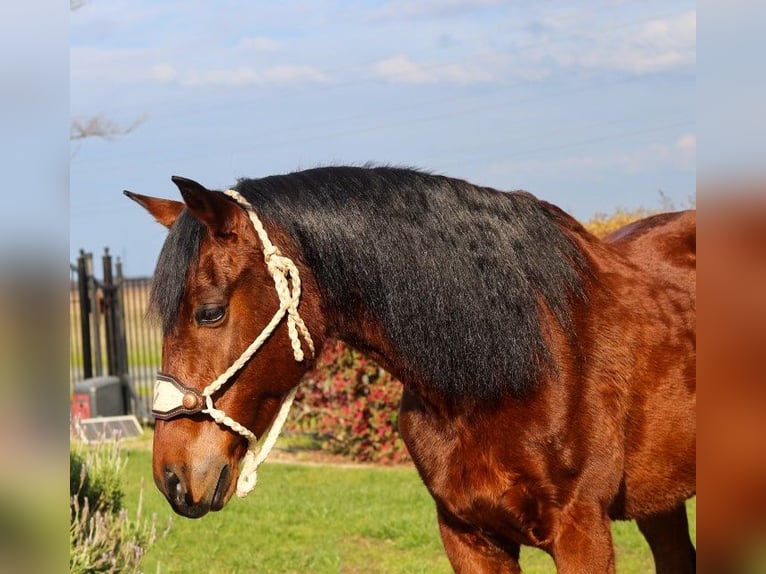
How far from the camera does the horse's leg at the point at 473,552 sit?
3174 millimetres

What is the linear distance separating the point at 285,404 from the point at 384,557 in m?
3.44

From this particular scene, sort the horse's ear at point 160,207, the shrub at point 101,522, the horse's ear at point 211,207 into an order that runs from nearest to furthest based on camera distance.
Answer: the horse's ear at point 211,207, the horse's ear at point 160,207, the shrub at point 101,522

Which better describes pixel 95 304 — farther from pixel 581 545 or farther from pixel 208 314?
pixel 581 545

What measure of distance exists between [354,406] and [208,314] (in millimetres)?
6953

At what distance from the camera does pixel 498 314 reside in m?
2.85

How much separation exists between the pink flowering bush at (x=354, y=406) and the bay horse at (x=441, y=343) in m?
5.97

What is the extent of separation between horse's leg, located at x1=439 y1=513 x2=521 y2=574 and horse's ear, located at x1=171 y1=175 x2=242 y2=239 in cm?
134

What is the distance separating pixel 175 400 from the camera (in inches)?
99.3

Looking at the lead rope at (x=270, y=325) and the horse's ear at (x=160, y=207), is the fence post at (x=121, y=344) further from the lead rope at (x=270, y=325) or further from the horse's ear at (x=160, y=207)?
the lead rope at (x=270, y=325)

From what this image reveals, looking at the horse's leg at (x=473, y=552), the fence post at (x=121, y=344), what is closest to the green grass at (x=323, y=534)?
the horse's leg at (x=473, y=552)
